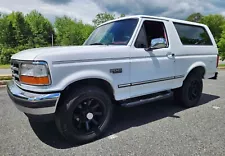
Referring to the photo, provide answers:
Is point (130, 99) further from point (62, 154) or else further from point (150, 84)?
point (62, 154)

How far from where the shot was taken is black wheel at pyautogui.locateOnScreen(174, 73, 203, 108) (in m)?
4.44

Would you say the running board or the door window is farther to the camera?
the door window

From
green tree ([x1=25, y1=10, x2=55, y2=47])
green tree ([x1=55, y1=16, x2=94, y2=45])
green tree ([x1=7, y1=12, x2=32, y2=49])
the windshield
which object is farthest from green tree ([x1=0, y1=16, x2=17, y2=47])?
the windshield

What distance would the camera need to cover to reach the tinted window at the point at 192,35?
4262 mm

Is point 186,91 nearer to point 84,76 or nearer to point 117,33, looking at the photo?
point 117,33

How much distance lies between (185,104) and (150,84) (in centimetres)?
153

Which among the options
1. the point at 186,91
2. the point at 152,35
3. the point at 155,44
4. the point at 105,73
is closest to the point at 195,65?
the point at 186,91

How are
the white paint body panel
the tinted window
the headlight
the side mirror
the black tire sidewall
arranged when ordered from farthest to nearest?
1. the black tire sidewall
2. the tinted window
3. the side mirror
4. the white paint body panel
5. the headlight

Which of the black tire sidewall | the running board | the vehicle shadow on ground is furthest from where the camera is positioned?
the black tire sidewall

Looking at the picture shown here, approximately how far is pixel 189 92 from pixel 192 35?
1.44 metres

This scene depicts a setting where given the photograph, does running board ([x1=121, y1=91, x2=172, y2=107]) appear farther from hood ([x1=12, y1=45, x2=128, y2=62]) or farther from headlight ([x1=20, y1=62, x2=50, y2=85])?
headlight ([x1=20, y1=62, x2=50, y2=85])

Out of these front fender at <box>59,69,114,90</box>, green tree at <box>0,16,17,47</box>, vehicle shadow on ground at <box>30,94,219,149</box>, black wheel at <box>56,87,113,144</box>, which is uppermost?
green tree at <box>0,16,17,47</box>

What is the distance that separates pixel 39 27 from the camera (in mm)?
46812

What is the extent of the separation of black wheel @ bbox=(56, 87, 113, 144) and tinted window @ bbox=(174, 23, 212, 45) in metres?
2.50
